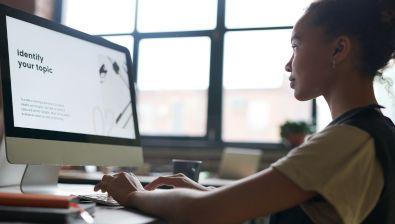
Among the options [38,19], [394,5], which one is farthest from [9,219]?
[394,5]

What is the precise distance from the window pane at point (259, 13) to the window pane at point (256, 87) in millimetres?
80

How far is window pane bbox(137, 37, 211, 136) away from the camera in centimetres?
357

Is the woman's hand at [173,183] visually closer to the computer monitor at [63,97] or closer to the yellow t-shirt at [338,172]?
the computer monitor at [63,97]

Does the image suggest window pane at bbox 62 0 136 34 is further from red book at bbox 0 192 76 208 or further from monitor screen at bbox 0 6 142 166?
red book at bbox 0 192 76 208

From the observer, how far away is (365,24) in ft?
3.12

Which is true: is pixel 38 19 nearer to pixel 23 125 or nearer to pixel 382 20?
pixel 23 125

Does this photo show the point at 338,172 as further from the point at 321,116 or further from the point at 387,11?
the point at 321,116

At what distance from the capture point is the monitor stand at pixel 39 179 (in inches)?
43.4

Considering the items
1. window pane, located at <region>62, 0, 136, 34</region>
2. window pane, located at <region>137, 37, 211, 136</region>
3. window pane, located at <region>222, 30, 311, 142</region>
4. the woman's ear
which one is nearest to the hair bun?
the woman's ear

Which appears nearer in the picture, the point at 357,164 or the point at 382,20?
the point at 357,164

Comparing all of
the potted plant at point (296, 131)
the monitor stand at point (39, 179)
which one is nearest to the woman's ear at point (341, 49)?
the monitor stand at point (39, 179)

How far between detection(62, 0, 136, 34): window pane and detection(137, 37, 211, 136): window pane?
1.01 ft

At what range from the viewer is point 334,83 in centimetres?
98

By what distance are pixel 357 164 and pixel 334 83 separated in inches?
9.0
